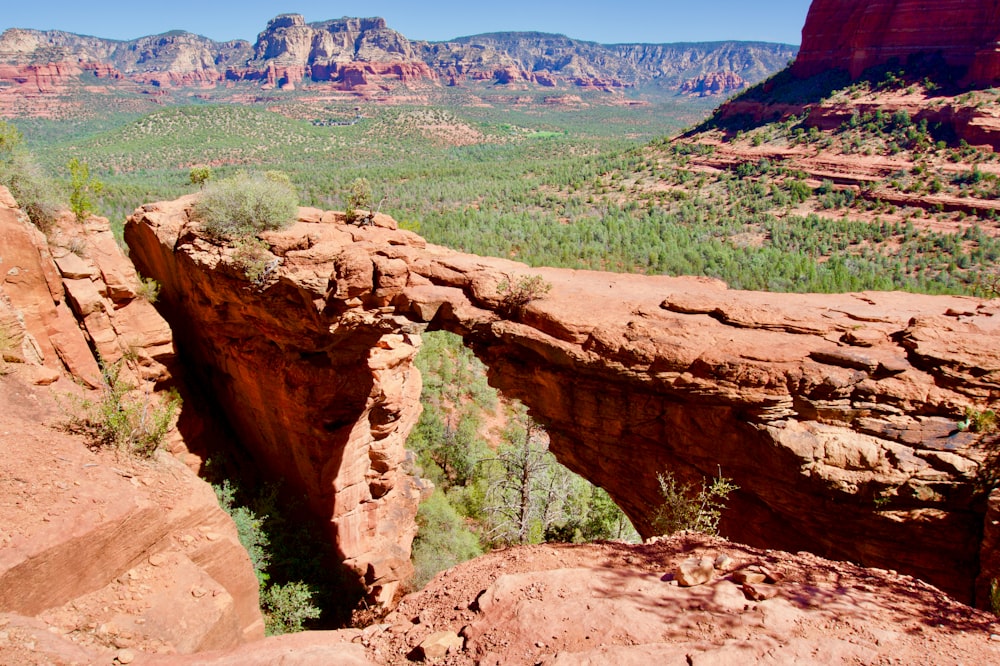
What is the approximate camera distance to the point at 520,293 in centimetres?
1018

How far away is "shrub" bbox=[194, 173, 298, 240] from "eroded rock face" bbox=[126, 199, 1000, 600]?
459 millimetres

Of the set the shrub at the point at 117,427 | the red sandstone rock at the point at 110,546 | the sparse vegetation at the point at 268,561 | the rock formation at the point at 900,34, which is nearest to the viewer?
the red sandstone rock at the point at 110,546

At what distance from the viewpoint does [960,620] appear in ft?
17.1

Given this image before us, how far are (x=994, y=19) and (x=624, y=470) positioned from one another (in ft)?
252

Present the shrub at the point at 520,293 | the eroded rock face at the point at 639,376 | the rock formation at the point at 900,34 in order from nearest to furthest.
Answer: the eroded rock face at the point at 639,376 < the shrub at the point at 520,293 < the rock formation at the point at 900,34

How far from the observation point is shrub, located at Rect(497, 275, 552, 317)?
10.1 m

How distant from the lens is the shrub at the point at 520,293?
33.1ft

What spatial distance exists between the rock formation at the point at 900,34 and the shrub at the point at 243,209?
69.8m

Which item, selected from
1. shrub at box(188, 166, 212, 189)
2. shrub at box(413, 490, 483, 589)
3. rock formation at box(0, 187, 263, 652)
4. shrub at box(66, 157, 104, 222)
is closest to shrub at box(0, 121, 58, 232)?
shrub at box(66, 157, 104, 222)

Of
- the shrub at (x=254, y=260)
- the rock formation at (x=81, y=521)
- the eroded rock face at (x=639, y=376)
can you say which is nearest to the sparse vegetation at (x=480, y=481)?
the eroded rock face at (x=639, y=376)

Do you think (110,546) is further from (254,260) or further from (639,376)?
(639,376)

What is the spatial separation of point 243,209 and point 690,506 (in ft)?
36.8

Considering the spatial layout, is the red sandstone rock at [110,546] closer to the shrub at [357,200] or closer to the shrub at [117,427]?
the shrub at [117,427]

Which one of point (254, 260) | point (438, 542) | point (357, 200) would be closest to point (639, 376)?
point (254, 260)
